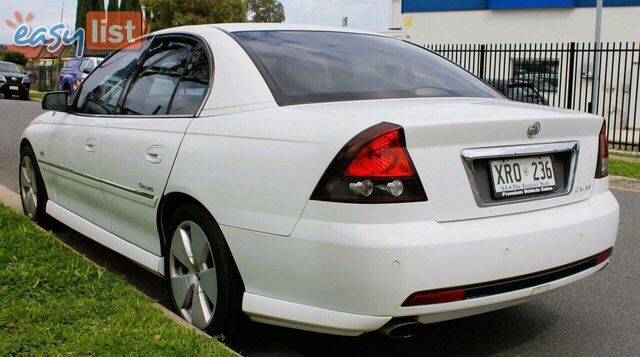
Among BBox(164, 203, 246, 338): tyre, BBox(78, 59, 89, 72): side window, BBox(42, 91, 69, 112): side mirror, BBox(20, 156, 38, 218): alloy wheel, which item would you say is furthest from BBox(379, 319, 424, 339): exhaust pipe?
BBox(78, 59, 89, 72): side window

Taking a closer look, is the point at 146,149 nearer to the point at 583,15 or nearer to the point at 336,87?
the point at 336,87

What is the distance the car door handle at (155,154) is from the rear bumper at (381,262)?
728 millimetres

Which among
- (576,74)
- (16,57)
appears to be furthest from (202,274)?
(16,57)

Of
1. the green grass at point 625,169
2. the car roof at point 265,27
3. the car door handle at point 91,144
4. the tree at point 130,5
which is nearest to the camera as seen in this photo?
the car roof at point 265,27

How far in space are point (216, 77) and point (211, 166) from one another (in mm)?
546

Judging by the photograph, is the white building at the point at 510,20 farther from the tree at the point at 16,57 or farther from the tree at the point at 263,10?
the tree at the point at 16,57

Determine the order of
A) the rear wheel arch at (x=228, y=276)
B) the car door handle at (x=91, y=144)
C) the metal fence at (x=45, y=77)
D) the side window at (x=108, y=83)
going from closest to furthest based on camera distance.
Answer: the rear wheel arch at (x=228, y=276)
the car door handle at (x=91, y=144)
the side window at (x=108, y=83)
the metal fence at (x=45, y=77)

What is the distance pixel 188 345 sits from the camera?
289cm

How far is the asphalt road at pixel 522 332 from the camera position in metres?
3.35

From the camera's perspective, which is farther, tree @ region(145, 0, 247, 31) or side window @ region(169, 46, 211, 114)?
tree @ region(145, 0, 247, 31)

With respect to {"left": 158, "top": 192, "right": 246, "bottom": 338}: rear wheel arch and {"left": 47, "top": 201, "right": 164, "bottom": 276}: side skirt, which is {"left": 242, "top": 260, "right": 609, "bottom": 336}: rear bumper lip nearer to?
{"left": 158, "top": 192, "right": 246, "bottom": 338}: rear wheel arch

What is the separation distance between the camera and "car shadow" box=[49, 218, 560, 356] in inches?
131

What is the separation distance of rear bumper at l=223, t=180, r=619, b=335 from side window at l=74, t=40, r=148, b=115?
185cm

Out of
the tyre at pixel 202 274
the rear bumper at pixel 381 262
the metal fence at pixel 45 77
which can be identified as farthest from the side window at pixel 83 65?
the rear bumper at pixel 381 262
